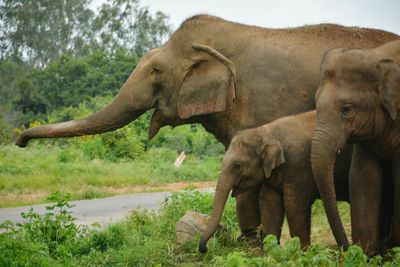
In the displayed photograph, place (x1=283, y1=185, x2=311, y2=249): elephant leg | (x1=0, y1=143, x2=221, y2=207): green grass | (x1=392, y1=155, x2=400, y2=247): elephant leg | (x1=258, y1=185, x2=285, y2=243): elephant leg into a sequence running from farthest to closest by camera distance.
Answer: (x1=0, y1=143, x2=221, y2=207): green grass → (x1=258, y1=185, x2=285, y2=243): elephant leg → (x1=283, y1=185, x2=311, y2=249): elephant leg → (x1=392, y1=155, x2=400, y2=247): elephant leg

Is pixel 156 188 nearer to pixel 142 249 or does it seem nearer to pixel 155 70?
pixel 155 70

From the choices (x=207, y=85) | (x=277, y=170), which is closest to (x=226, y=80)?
(x=207, y=85)

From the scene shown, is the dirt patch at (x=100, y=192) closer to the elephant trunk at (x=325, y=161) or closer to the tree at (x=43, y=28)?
the elephant trunk at (x=325, y=161)

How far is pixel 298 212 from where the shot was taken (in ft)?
26.1

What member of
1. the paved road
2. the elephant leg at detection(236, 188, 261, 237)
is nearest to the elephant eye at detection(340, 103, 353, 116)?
the elephant leg at detection(236, 188, 261, 237)

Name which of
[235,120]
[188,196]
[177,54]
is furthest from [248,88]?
[188,196]

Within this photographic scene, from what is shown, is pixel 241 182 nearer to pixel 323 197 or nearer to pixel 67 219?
pixel 323 197

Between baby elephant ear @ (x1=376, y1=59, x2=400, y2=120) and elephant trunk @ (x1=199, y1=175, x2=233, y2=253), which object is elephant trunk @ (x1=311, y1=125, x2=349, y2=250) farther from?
elephant trunk @ (x1=199, y1=175, x2=233, y2=253)

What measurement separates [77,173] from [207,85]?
41.3 feet

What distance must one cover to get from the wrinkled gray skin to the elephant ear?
1.38 m

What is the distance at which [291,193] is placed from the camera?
8.03m

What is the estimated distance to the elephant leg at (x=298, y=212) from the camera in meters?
7.93

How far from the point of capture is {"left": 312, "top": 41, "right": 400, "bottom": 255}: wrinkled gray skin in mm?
7059

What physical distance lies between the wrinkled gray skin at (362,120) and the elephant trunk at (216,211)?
46.1 inches
